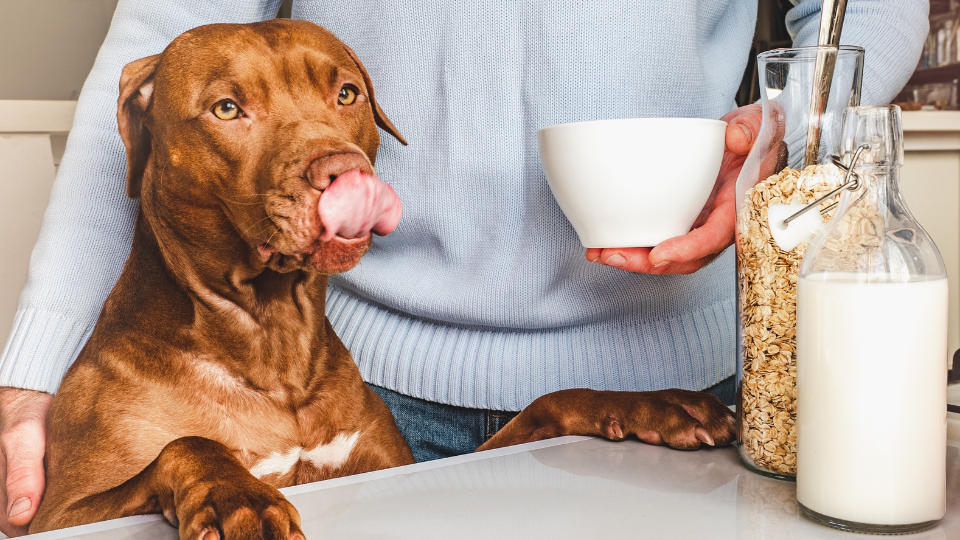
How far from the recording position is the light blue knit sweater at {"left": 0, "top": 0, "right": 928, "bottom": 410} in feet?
2.73

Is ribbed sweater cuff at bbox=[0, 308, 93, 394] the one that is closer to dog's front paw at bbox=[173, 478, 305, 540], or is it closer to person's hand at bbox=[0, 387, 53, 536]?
person's hand at bbox=[0, 387, 53, 536]

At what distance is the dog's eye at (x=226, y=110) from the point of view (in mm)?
719

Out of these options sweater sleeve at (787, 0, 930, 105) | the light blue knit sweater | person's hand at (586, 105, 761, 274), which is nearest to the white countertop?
person's hand at (586, 105, 761, 274)

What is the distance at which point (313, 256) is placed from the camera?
2.16 ft

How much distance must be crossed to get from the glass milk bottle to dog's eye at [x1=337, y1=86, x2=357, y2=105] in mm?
494

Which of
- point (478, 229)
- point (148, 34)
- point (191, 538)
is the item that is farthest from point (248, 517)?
point (148, 34)

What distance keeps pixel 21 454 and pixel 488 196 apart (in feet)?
1.84

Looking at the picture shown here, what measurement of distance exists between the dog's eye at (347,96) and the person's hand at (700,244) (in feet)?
1.02

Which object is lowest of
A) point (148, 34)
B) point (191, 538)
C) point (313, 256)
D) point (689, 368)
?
point (689, 368)

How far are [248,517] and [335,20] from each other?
640 millimetres

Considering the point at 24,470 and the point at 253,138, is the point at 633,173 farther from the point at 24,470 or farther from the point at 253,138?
the point at 24,470

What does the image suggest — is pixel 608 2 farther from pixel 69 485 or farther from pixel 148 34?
pixel 69 485

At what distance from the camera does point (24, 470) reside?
29.4 inches

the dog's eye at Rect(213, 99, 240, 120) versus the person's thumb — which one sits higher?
the dog's eye at Rect(213, 99, 240, 120)
